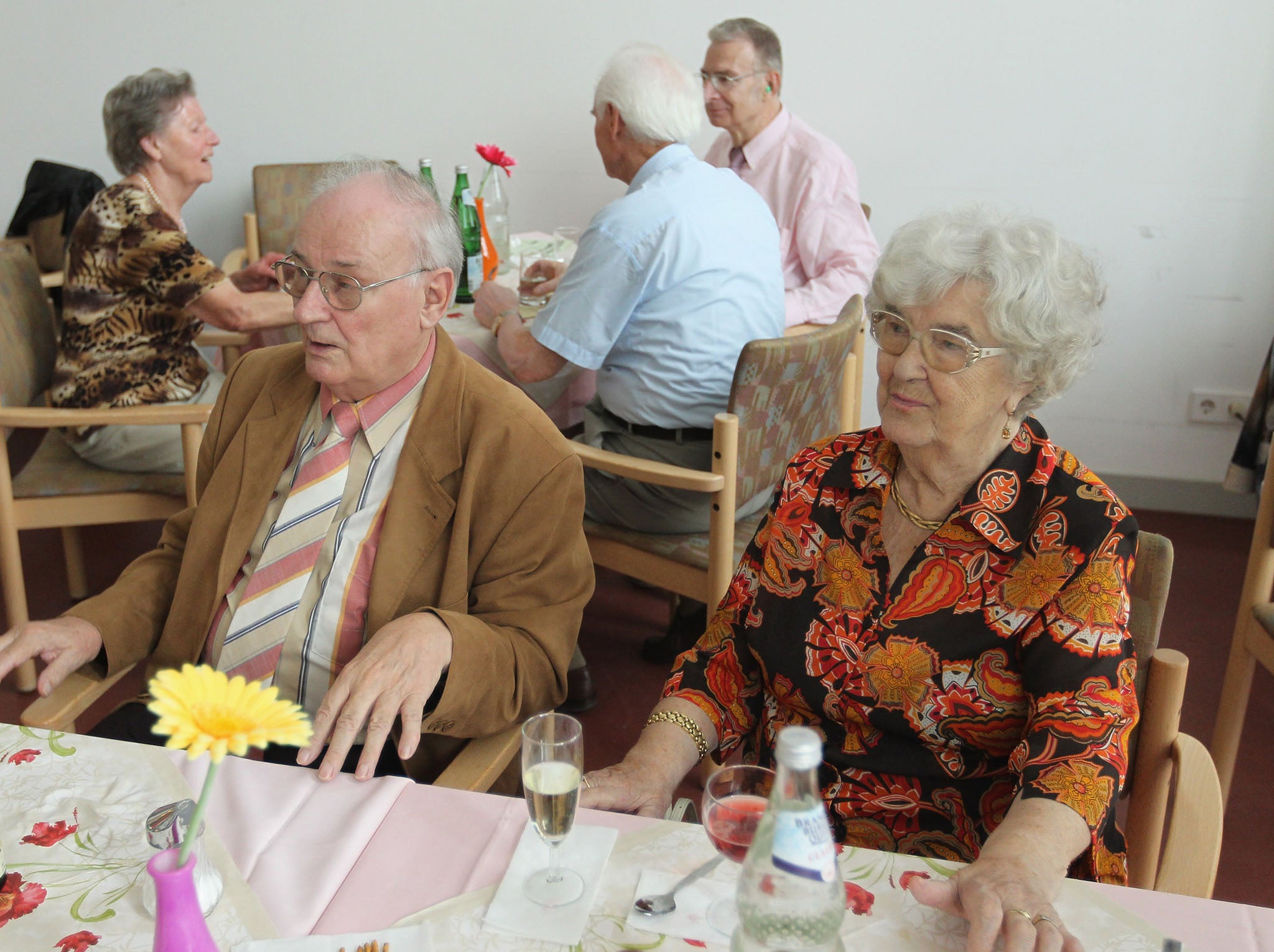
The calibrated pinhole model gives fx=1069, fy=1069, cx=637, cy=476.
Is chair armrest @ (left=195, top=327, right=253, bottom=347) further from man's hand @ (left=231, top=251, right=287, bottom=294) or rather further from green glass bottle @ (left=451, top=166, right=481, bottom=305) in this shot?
green glass bottle @ (left=451, top=166, right=481, bottom=305)

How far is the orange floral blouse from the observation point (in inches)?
47.7

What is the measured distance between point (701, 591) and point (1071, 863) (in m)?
1.13

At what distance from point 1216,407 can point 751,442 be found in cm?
234

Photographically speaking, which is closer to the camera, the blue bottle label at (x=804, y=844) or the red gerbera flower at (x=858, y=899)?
the blue bottle label at (x=804, y=844)

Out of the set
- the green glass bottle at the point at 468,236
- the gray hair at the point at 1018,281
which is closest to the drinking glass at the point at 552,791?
the gray hair at the point at 1018,281

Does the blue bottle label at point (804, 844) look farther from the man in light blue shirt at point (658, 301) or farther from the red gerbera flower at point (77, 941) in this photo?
the man in light blue shirt at point (658, 301)

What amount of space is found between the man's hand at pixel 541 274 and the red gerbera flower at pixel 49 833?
75.5 inches

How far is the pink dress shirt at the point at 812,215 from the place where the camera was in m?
3.33

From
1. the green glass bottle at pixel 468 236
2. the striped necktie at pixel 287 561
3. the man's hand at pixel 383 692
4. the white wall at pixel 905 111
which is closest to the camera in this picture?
the man's hand at pixel 383 692

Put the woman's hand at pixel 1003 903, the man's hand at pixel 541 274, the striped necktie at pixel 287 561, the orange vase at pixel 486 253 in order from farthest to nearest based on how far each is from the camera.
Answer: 1. the orange vase at pixel 486 253
2. the man's hand at pixel 541 274
3. the striped necktie at pixel 287 561
4. the woman's hand at pixel 1003 903

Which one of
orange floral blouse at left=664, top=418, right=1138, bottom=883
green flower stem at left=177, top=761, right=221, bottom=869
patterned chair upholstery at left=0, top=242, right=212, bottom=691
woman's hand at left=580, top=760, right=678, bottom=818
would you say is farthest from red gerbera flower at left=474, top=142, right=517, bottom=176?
green flower stem at left=177, top=761, right=221, bottom=869

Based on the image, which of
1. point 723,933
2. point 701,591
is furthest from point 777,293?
point 723,933

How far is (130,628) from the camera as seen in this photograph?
1562mm

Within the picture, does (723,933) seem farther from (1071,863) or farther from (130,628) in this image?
(130,628)
